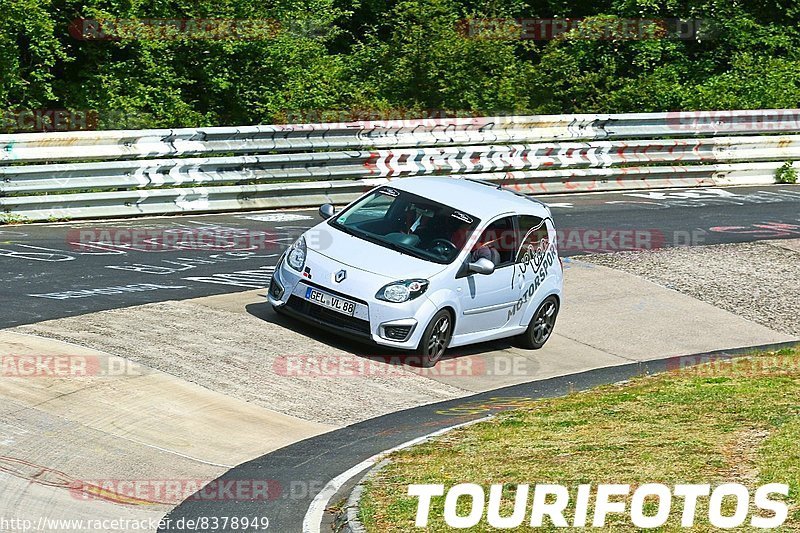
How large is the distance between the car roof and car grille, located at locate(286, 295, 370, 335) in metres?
1.86

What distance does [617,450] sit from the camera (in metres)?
9.65

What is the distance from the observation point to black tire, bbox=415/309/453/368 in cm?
1285

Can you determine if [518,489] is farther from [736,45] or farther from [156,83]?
[736,45]

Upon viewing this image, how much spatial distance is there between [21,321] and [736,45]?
77.1ft
